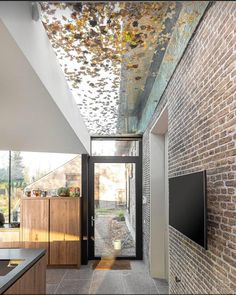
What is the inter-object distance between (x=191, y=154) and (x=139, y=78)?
1487 millimetres

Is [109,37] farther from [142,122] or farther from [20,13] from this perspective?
[142,122]

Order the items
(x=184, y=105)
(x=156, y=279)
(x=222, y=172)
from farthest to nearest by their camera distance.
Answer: (x=156, y=279) → (x=184, y=105) → (x=222, y=172)

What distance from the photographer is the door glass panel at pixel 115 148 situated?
8.29 metres

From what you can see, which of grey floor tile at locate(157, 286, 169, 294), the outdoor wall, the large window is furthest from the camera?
the large window

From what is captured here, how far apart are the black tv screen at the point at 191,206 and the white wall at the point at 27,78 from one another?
1295 millimetres

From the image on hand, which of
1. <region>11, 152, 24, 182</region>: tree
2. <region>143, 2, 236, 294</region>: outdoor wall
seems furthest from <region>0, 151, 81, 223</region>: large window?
<region>143, 2, 236, 294</region>: outdoor wall

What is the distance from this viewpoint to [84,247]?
7.70 meters

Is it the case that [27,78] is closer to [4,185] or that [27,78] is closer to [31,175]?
[31,175]

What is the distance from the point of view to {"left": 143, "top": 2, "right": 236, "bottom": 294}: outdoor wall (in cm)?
226

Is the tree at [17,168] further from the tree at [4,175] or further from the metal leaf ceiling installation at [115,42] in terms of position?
the metal leaf ceiling installation at [115,42]

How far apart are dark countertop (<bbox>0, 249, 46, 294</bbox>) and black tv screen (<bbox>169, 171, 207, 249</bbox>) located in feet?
5.02

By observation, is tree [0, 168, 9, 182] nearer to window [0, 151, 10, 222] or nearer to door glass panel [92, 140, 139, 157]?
window [0, 151, 10, 222]

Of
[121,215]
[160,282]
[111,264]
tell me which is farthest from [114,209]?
[160,282]

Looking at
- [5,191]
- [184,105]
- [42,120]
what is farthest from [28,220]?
[184,105]
